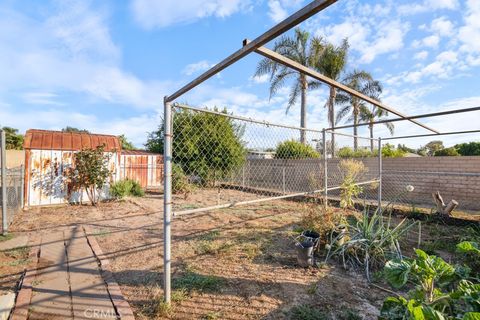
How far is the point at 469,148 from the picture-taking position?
51.5 feet

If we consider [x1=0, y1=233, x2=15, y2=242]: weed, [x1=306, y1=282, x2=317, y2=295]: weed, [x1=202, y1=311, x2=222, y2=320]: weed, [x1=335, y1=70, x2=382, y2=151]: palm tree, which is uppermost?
[x1=335, y1=70, x2=382, y2=151]: palm tree

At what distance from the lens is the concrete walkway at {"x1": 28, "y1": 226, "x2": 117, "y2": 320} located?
2.12 metres

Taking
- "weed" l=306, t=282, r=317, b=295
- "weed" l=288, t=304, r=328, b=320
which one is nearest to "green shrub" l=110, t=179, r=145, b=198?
"weed" l=306, t=282, r=317, b=295

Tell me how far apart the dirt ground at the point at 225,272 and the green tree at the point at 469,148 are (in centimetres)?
1527

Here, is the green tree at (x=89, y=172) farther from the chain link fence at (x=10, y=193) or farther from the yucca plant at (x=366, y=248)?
the yucca plant at (x=366, y=248)

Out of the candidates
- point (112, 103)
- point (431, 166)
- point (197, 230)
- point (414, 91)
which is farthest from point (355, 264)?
point (112, 103)

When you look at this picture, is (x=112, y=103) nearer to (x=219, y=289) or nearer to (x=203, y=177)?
(x=203, y=177)

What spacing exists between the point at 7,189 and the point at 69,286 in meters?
3.99

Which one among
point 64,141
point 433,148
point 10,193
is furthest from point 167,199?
point 433,148

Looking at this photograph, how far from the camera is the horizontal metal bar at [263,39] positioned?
3.82 ft

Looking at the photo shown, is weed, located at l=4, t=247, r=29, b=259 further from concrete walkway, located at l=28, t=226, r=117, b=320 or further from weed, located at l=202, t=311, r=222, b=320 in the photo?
weed, located at l=202, t=311, r=222, b=320

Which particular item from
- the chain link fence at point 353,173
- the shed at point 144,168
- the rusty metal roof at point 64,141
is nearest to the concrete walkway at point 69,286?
the chain link fence at point 353,173

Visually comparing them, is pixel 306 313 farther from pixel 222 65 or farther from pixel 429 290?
pixel 222 65

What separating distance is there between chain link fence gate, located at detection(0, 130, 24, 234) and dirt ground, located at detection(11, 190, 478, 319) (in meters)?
0.38
